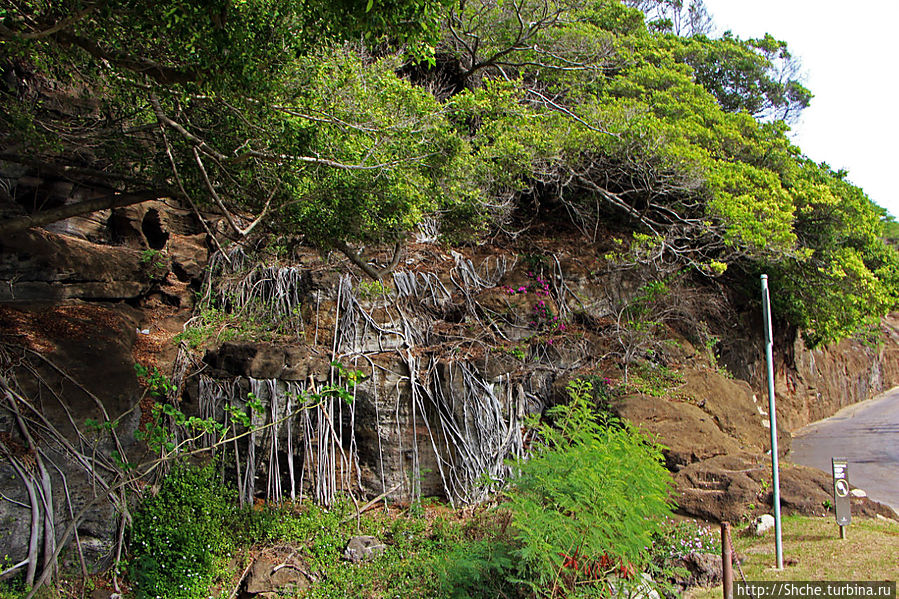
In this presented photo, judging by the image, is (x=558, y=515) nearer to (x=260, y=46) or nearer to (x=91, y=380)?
(x=260, y=46)

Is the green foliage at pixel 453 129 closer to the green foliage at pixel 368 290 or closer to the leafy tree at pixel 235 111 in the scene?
the leafy tree at pixel 235 111

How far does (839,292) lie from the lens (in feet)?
34.3

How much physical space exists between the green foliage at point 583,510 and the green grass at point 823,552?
1358mm

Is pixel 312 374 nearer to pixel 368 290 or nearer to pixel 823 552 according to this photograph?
pixel 368 290

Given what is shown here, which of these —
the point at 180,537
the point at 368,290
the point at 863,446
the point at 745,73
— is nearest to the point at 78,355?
the point at 180,537

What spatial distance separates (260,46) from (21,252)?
4.14 meters


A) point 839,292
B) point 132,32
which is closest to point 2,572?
point 132,32

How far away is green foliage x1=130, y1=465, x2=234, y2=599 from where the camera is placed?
16.9 ft

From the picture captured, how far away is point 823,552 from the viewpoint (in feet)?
17.7

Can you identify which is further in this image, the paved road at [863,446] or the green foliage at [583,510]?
the paved road at [863,446]

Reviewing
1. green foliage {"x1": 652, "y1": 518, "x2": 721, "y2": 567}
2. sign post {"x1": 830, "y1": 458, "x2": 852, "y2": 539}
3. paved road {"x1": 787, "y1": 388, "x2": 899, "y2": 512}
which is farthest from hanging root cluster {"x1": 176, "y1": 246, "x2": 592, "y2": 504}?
paved road {"x1": 787, "y1": 388, "x2": 899, "y2": 512}

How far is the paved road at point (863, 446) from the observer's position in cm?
833

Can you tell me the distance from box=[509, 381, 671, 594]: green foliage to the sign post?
2289 millimetres

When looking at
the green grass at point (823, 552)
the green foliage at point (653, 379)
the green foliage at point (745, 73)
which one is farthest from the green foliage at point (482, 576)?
the green foliage at point (745, 73)
